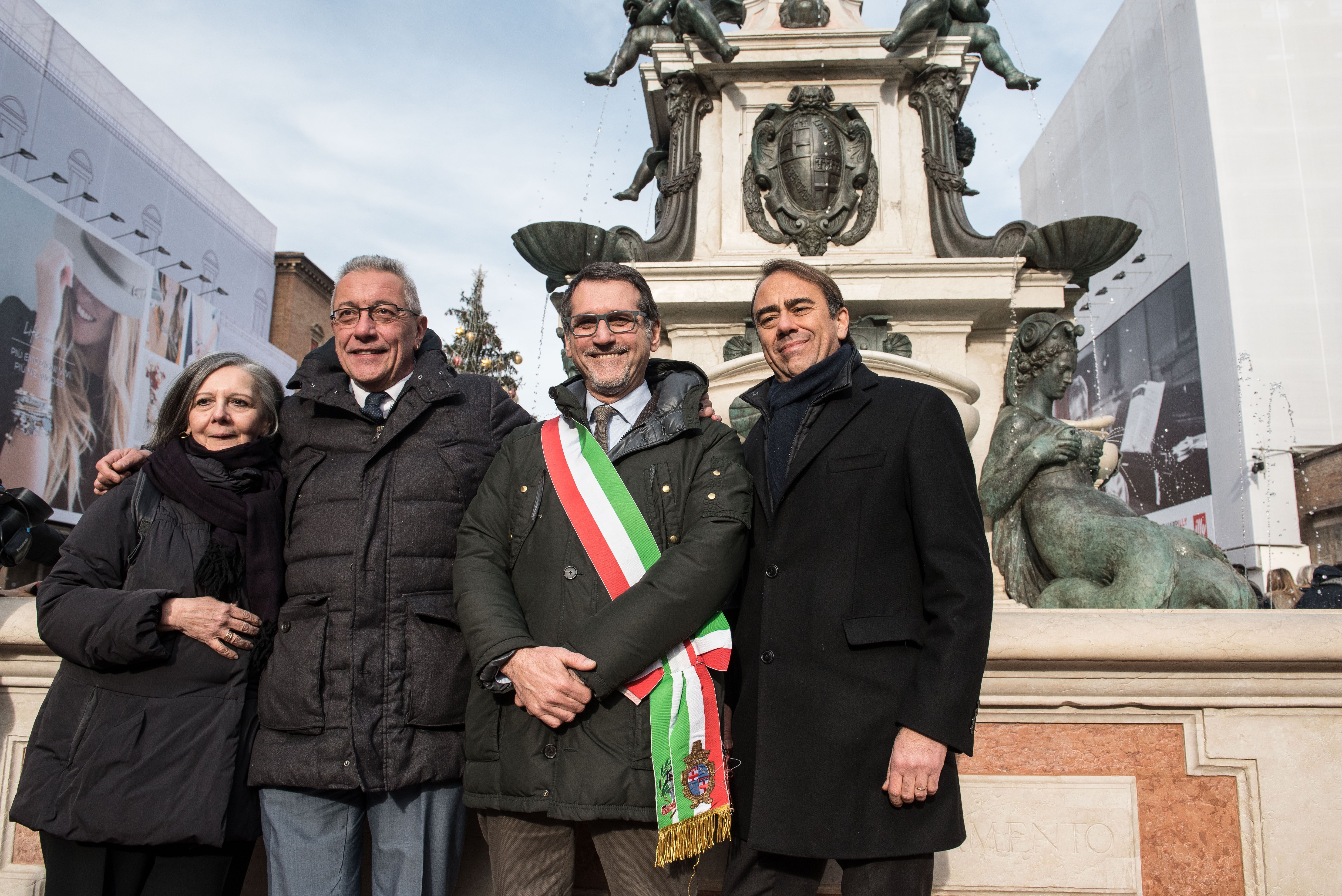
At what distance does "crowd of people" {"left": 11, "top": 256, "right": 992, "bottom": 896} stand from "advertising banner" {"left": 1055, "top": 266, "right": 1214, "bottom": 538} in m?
24.7

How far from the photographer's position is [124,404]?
21.9m

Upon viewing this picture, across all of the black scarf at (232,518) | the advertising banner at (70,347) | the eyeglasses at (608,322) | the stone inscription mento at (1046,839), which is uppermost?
the advertising banner at (70,347)

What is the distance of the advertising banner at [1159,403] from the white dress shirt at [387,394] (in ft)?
81.3

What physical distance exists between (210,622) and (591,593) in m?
0.78

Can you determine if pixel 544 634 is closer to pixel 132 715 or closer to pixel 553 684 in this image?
pixel 553 684

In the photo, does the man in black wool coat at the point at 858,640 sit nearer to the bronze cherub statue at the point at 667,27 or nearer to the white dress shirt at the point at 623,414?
the white dress shirt at the point at 623,414

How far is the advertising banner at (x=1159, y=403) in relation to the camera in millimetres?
26641

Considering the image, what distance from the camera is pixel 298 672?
187 cm

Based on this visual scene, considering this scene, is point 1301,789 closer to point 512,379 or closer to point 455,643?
point 455,643

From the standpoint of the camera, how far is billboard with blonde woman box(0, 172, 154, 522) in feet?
58.7

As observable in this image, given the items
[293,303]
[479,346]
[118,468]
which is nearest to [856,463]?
[118,468]

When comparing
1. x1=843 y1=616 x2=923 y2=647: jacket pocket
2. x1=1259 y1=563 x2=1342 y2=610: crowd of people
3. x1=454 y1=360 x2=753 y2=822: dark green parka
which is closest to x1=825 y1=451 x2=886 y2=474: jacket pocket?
x1=454 y1=360 x2=753 y2=822: dark green parka

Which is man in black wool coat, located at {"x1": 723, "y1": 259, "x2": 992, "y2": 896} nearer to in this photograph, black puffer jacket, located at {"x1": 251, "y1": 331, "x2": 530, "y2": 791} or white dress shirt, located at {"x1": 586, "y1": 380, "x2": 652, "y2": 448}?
white dress shirt, located at {"x1": 586, "y1": 380, "x2": 652, "y2": 448}

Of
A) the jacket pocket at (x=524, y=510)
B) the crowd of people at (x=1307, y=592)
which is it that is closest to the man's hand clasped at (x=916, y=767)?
the jacket pocket at (x=524, y=510)
